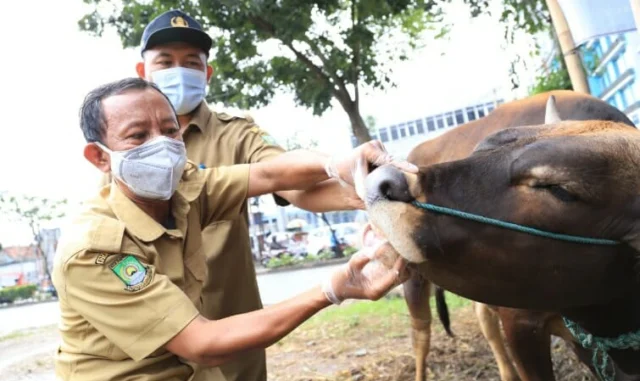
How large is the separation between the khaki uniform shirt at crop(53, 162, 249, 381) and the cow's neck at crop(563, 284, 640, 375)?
153cm

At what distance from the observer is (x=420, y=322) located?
5.02 m

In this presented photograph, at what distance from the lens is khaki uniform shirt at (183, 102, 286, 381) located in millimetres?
3059

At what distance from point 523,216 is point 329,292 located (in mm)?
678

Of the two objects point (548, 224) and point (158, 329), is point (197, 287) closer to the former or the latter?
point (158, 329)

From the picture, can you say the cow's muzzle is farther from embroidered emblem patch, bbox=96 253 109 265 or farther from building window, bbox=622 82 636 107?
building window, bbox=622 82 636 107

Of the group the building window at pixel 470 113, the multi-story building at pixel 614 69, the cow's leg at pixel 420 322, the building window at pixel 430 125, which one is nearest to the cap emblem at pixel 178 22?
the cow's leg at pixel 420 322

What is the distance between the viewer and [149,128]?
2398 mm

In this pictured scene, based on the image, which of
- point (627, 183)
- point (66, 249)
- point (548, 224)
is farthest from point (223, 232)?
point (627, 183)

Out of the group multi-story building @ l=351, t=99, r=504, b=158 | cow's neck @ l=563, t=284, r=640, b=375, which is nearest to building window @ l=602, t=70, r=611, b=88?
cow's neck @ l=563, t=284, r=640, b=375

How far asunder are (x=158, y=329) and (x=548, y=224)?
Result: 136 cm

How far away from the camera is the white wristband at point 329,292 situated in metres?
1.89

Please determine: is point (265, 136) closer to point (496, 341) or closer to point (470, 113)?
point (496, 341)

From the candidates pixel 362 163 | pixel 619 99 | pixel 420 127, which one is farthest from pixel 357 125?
pixel 420 127

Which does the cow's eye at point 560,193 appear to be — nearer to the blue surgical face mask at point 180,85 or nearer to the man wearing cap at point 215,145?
Answer: the man wearing cap at point 215,145
